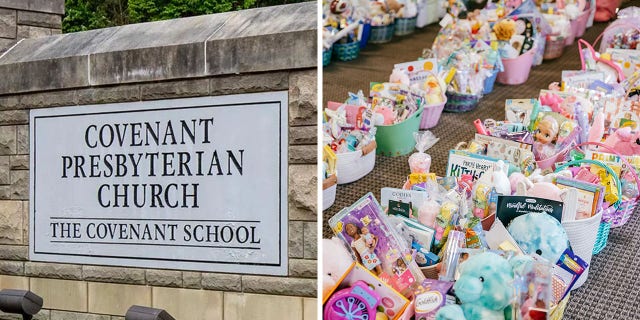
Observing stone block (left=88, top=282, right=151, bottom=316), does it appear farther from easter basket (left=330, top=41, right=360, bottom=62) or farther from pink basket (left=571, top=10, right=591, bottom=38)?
pink basket (left=571, top=10, right=591, bottom=38)

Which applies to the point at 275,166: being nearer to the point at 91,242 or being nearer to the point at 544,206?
the point at 91,242

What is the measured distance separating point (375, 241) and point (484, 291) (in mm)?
526

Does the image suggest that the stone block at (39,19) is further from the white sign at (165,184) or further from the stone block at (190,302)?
the stone block at (190,302)

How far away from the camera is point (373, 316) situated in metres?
2.04

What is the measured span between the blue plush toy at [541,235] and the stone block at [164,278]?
48.1 inches

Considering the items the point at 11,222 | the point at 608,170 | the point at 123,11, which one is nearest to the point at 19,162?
the point at 11,222

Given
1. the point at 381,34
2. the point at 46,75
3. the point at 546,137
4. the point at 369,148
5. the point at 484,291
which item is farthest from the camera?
the point at 381,34

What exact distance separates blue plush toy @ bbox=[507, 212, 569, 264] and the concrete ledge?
998 millimetres

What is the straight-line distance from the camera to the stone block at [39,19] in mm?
3031

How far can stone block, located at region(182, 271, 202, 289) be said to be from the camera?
7.65ft

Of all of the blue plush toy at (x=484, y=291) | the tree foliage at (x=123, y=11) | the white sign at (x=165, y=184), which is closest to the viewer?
the blue plush toy at (x=484, y=291)

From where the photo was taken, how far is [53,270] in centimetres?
261

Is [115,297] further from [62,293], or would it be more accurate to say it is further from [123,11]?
[123,11]

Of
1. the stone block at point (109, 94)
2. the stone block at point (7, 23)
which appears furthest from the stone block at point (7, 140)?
the stone block at point (7, 23)
